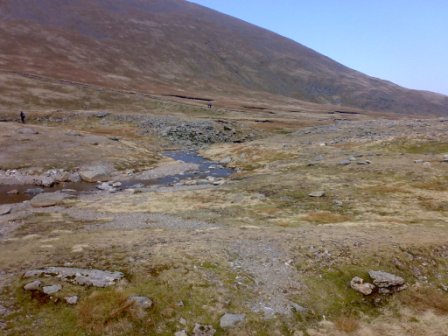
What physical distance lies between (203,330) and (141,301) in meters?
3.77

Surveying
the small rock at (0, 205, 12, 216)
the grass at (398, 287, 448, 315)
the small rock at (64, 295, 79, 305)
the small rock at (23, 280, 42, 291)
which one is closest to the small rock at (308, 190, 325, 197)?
the grass at (398, 287, 448, 315)

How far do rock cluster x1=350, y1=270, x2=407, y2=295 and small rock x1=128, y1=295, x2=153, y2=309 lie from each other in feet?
40.0

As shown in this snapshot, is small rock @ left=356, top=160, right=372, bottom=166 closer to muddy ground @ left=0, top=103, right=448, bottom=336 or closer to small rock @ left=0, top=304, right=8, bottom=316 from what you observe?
muddy ground @ left=0, top=103, right=448, bottom=336

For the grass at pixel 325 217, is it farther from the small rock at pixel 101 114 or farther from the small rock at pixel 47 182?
the small rock at pixel 101 114

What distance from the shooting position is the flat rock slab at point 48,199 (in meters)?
43.7

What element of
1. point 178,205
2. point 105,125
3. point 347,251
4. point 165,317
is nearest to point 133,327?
point 165,317

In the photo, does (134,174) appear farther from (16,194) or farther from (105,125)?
(105,125)

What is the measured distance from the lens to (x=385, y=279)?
2495cm

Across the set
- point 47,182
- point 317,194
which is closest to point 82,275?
point 317,194

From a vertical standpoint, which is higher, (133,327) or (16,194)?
(133,327)

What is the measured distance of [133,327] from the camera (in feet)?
65.4

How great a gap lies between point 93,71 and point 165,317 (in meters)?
193

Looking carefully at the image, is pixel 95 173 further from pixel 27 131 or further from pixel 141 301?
pixel 141 301

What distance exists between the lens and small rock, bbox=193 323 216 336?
65.6 feet
